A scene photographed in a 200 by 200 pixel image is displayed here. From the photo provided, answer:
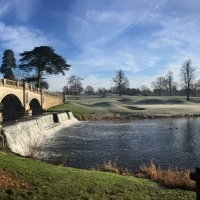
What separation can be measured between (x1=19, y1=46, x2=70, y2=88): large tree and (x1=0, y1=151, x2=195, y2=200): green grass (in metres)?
49.8

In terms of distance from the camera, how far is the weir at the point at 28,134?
61.8 feet

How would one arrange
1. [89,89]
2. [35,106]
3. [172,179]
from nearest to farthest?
[172,179] → [35,106] → [89,89]

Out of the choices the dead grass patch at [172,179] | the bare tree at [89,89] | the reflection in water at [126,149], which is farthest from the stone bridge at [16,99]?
the bare tree at [89,89]

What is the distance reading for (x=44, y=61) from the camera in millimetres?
60125

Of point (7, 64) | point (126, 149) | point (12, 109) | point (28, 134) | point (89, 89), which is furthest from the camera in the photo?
A: point (89, 89)

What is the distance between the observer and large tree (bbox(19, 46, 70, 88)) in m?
59.8

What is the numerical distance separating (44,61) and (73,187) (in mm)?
52948

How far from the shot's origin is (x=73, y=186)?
9586 mm

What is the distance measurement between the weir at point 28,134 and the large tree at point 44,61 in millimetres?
21268

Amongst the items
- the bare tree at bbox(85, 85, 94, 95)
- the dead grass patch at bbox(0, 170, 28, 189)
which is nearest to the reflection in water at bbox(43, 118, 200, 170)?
the dead grass patch at bbox(0, 170, 28, 189)

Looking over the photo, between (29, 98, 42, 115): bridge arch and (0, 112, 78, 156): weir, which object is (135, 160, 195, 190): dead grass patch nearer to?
(0, 112, 78, 156): weir

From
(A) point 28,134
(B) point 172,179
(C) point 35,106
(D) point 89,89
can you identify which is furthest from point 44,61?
(D) point 89,89

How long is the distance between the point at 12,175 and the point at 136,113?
48.2m

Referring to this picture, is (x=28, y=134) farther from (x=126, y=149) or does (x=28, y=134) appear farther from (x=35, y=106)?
(x=35, y=106)
